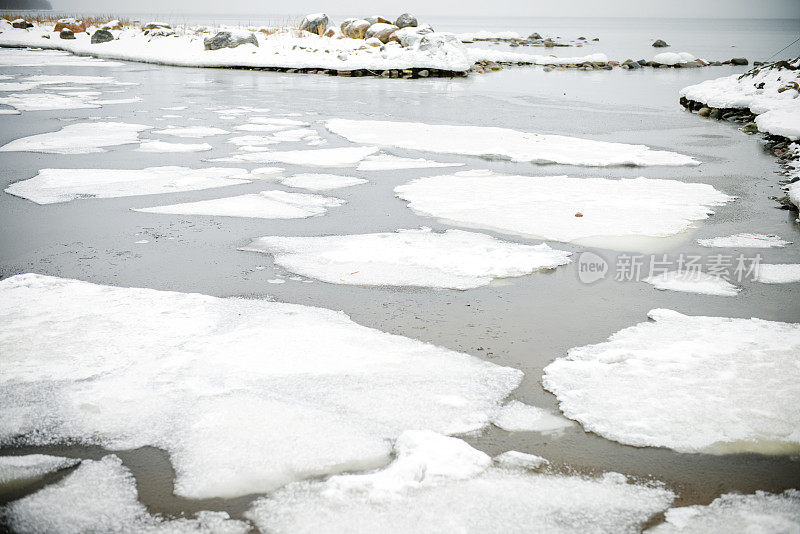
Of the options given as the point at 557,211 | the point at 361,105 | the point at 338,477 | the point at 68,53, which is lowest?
the point at 338,477

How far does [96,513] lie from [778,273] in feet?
13.2

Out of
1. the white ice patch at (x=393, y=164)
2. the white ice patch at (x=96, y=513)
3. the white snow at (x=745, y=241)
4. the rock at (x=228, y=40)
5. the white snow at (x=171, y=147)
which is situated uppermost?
the rock at (x=228, y=40)

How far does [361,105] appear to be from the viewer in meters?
11.6

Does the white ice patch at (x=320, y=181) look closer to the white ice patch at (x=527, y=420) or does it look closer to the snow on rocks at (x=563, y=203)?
the snow on rocks at (x=563, y=203)

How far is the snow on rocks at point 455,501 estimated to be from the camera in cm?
184

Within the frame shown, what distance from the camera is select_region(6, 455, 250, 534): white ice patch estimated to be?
5.97 feet

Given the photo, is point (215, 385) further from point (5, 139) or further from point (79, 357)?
point (5, 139)

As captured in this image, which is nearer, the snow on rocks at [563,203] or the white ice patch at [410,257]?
the white ice patch at [410,257]

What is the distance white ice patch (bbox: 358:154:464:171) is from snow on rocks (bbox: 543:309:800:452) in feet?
12.9

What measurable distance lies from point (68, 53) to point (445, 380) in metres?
28.1

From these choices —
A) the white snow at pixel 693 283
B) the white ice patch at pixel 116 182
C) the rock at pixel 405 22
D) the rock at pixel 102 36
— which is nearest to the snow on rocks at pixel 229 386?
the white snow at pixel 693 283

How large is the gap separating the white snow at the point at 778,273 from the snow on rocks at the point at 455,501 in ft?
7.97

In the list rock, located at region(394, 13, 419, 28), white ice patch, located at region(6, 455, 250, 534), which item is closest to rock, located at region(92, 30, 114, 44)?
rock, located at region(394, 13, 419, 28)

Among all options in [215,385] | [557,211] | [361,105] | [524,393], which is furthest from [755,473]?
[361,105]
